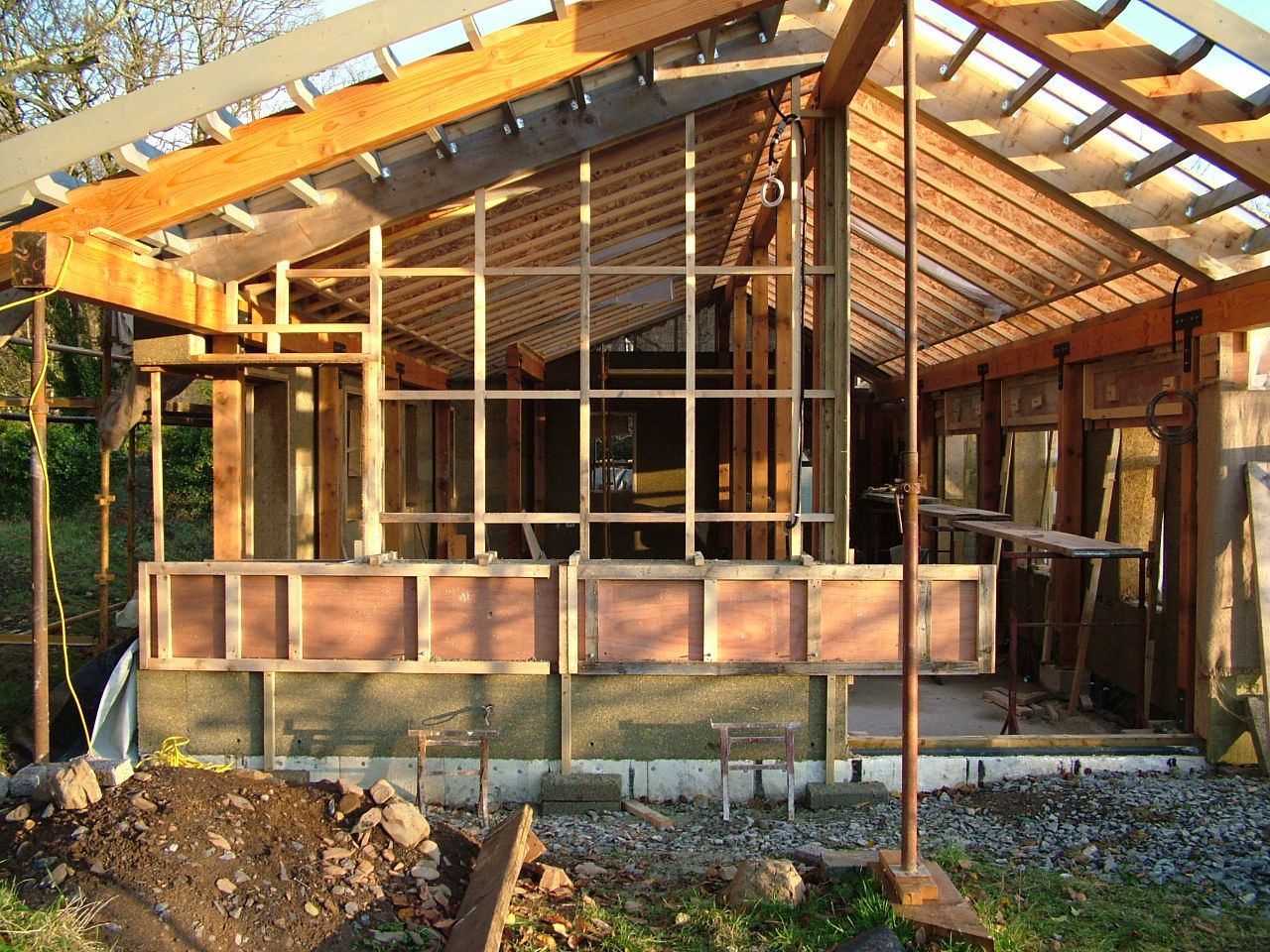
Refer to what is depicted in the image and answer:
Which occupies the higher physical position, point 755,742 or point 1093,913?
point 755,742

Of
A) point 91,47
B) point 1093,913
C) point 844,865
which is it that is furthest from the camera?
point 91,47

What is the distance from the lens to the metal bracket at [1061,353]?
9.21 meters

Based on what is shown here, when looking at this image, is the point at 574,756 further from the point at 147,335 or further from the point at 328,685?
the point at 147,335

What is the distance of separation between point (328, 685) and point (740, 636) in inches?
111

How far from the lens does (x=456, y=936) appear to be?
422cm

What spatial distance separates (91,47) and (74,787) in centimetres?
1325

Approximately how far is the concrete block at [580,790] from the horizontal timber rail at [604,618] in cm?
72

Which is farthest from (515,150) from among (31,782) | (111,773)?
(31,782)

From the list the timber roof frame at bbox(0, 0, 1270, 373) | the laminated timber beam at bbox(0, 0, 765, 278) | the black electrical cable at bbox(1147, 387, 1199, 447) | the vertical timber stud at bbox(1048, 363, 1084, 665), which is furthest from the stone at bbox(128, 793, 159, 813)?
the vertical timber stud at bbox(1048, 363, 1084, 665)

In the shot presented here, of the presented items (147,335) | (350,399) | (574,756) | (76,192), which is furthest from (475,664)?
(350,399)

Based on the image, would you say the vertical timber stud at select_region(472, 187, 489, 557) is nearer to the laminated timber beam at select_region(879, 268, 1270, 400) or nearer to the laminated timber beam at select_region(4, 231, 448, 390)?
the laminated timber beam at select_region(4, 231, 448, 390)

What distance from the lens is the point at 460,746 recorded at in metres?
6.49

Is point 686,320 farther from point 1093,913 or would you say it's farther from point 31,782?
point 31,782

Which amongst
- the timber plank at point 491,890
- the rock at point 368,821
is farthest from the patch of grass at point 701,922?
the rock at point 368,821
